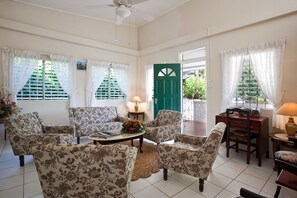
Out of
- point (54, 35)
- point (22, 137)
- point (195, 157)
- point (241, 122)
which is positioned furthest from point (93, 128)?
point (241, 122)

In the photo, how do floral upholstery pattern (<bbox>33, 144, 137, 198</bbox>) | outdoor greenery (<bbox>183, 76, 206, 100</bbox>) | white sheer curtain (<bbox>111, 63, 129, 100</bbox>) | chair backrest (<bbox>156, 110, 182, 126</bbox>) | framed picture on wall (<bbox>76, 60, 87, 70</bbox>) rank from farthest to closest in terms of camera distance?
outdoor greenery (<bbox>183, 76, 206, 100</bbox>) → white sheer curtain (<bbox>111, 63, 129, 100</bbox>) → framed picture on wall (<bbox>76, 60, 87, 70</bbox>) → chair backrest (<bbox>156, 110, 182, 126</bbox>) → floral upholstery pattern (<bbox>33, 144, 137, 198</bbox>)

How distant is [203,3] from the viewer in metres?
4.04

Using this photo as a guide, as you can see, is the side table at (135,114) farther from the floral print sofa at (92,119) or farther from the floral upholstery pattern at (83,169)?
the floral upholstery pattern at (83,169)

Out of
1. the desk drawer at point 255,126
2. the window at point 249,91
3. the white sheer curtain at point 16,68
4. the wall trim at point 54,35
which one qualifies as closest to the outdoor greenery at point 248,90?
the window at point 249,91

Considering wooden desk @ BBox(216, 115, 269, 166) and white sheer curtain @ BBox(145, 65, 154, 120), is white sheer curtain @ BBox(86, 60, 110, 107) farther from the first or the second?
wooden desk @ BBox(216, 115, 269, 166)

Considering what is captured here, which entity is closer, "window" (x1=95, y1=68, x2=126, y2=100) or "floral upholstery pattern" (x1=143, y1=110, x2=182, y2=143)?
"floral upholstery pattern" (x1=143, y1=110, x2=182, y2=143)

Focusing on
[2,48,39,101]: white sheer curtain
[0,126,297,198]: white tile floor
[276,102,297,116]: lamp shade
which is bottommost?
[0,126,297,198]: white tile floor

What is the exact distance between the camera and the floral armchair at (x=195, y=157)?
6.45 ft

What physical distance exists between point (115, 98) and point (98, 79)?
0.95 meters

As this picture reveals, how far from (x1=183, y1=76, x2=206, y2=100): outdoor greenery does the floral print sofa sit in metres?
4.28

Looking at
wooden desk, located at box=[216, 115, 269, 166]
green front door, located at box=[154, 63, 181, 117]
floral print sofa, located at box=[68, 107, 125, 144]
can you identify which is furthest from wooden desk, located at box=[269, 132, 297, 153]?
floral print sofa, located at box=[68, 107, 125, 144]

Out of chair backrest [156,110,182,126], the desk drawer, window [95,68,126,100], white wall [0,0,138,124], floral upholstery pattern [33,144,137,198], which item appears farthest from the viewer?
window [95,68,126,100]

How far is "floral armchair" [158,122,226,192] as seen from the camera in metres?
1.97

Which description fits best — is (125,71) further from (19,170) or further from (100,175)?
(100,175)
